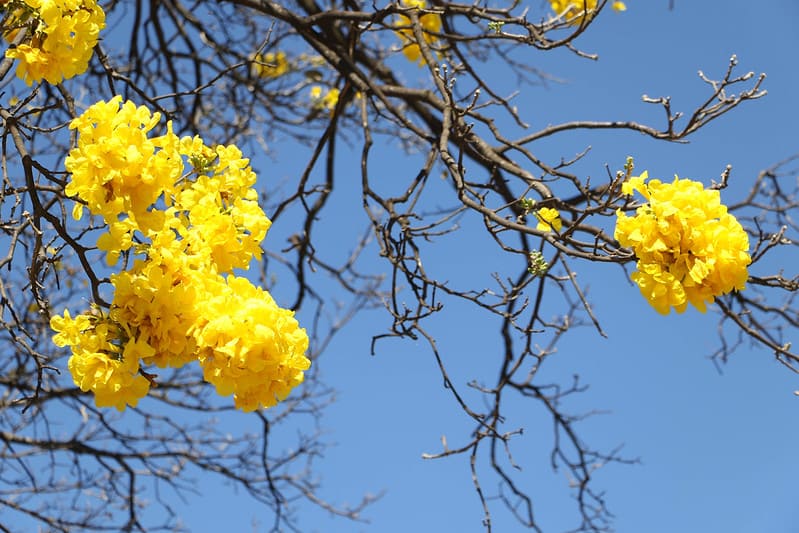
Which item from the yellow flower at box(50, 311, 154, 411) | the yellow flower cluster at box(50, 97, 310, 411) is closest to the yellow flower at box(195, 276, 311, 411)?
the yellow flower cluster at box(50, 97, 310, 411)

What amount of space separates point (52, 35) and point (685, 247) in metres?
1.60

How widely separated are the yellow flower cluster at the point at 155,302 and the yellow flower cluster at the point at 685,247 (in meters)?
0.78

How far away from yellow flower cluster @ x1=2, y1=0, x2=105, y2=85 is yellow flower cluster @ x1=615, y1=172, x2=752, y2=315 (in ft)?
4.62

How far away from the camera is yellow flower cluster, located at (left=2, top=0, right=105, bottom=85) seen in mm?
2084

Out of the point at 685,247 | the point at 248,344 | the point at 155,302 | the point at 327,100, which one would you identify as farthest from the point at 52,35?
the point at 327,100

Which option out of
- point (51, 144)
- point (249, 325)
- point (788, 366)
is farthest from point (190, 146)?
point (51, 144)

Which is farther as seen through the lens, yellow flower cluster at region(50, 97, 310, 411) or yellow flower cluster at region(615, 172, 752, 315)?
yellow flower cluster at region(615, 172, 752, 315)

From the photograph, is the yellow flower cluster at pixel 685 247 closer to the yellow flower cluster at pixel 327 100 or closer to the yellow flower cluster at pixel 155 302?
the yellow flower cluster at pixel 155 302

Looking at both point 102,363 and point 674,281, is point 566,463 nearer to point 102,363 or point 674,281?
point 674,281

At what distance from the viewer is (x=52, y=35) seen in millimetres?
2105

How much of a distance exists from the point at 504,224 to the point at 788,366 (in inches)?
35.9

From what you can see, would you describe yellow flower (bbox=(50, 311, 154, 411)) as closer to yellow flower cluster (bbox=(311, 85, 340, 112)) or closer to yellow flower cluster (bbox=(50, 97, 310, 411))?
yellow flower cluster (bbox=(50, 97, 310, 411))

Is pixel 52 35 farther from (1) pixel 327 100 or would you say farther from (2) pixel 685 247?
(1) pixel 327 100

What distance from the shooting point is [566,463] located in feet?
13.3
